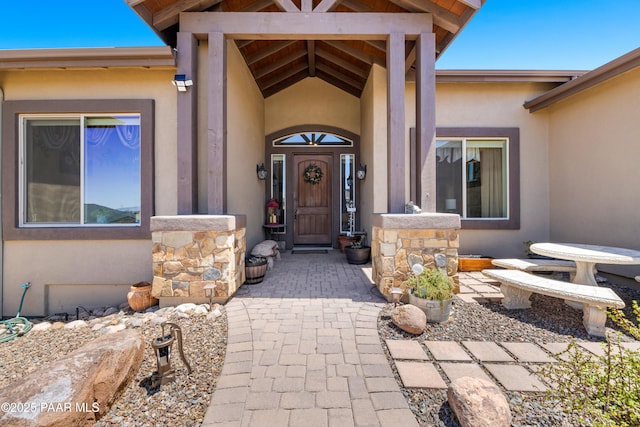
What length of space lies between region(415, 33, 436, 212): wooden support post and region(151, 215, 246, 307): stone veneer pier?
245 cm

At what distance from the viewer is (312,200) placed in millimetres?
6633

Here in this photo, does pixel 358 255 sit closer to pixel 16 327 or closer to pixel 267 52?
pixel 267 52

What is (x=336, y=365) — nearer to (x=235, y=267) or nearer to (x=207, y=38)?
(x=235, y=267)

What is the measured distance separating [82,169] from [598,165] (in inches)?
300

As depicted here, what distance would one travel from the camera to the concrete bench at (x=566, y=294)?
252 cm

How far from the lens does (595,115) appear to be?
4.24 metres

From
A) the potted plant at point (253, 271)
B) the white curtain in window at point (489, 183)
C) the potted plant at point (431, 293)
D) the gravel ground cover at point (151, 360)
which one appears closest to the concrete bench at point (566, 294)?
the potted plant at point (431, 293)

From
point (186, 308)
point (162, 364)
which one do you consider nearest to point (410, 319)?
point (162, 364)

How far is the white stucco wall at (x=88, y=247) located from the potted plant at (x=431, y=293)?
134 inches

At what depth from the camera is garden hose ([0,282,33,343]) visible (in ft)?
10.4

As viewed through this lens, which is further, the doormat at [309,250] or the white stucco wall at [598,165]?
the doormat at [309,250]

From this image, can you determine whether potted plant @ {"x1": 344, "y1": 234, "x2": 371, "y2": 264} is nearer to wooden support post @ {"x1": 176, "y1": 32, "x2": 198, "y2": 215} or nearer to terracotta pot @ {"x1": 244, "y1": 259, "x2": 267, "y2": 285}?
terracotta pot @ {"x1": 244, "y1": 259, "x2": 267, "y2": 285}

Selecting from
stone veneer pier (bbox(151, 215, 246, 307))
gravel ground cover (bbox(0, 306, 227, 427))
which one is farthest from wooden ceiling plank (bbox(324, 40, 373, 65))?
gravel ground cover (bbox(0, 306, 227, 427))

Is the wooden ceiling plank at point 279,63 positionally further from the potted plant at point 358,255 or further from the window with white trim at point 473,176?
the potted plant at point 358,255
